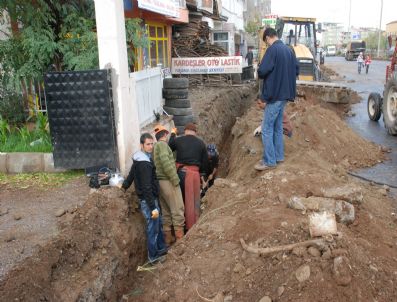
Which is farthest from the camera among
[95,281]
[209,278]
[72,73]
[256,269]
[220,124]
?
[220,124]

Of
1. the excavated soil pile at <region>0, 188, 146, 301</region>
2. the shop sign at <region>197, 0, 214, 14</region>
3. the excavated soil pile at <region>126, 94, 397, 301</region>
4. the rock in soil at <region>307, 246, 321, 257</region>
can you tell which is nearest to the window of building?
the shop sign at <region>197, 0, 214, 14</region>

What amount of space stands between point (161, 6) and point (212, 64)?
4.42 meters

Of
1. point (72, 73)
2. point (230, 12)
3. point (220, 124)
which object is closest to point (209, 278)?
point (72, 73)

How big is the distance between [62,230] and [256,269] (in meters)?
2.38

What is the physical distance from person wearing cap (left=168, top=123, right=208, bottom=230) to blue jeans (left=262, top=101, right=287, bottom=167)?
1240 millimetres

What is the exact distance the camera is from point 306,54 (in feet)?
55.7

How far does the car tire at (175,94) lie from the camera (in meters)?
10.1

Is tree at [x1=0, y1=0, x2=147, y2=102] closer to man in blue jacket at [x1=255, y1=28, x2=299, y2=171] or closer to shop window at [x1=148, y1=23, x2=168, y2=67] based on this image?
man in blue jacket at [x1=255, y1=28, x2=299, y2=171]

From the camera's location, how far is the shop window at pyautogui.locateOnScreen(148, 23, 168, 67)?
16938mm

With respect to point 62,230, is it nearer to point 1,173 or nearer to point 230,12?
point 1,173

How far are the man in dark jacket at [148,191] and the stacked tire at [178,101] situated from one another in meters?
3.98

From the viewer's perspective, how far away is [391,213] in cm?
589

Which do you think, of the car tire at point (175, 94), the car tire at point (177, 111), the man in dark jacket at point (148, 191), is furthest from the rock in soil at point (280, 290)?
the car tire at point (175, 94)

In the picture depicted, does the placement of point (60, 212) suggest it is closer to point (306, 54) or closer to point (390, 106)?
point (390, 106)
